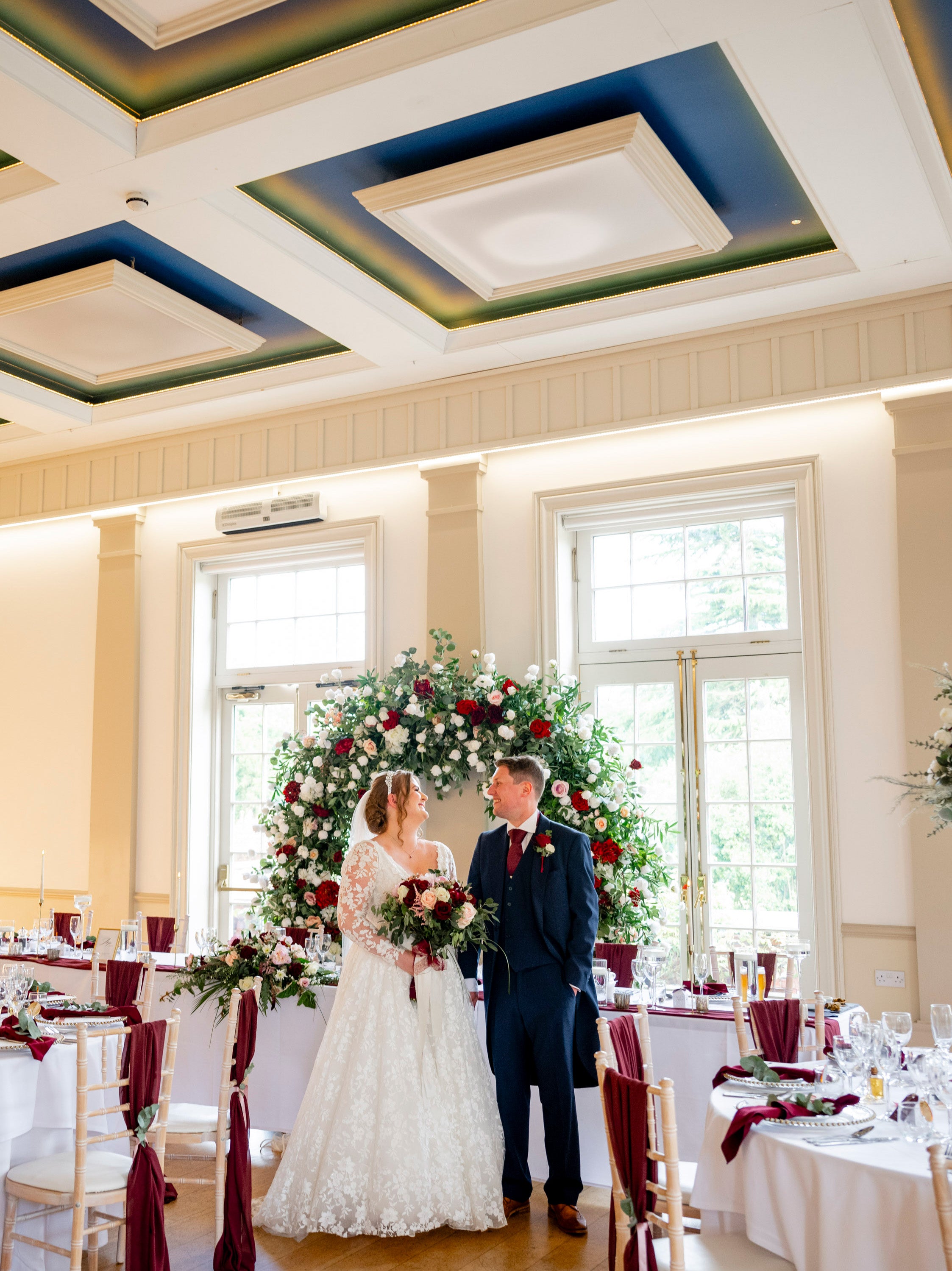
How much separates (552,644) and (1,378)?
13.7ft

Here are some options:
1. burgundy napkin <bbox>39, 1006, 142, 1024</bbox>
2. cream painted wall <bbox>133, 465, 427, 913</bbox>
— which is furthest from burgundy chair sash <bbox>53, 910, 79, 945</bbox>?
burgundy napkin <bbox>39, 1006, 142, 1024</bbox>

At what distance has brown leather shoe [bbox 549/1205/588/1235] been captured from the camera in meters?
4.54

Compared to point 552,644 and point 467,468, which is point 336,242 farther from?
point 552,644

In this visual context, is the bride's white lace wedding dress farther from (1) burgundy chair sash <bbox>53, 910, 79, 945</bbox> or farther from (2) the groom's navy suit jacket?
(1) burgundy chair sash <bbox>53, 910, 79, 945</bbox>

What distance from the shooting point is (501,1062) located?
4762mm

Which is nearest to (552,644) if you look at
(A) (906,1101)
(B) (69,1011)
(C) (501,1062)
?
(C) (501,1062)

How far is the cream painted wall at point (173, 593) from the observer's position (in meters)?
8.21

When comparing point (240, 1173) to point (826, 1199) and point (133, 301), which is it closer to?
point (826, 1199)

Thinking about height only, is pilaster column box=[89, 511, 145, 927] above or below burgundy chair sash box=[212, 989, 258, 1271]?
above

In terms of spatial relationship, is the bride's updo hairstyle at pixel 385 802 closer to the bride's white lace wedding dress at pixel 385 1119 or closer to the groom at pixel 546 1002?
the bride's white lace wedding dress at pixel 385 1119

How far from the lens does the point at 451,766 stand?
7219mm

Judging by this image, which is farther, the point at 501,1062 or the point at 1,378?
the point at 1,378

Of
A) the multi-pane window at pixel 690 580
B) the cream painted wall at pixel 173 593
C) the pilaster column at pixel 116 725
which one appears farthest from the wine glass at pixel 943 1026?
the pilaster column at pixel 116 725

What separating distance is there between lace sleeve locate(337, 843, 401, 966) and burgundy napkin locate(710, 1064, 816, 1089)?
147 cm
